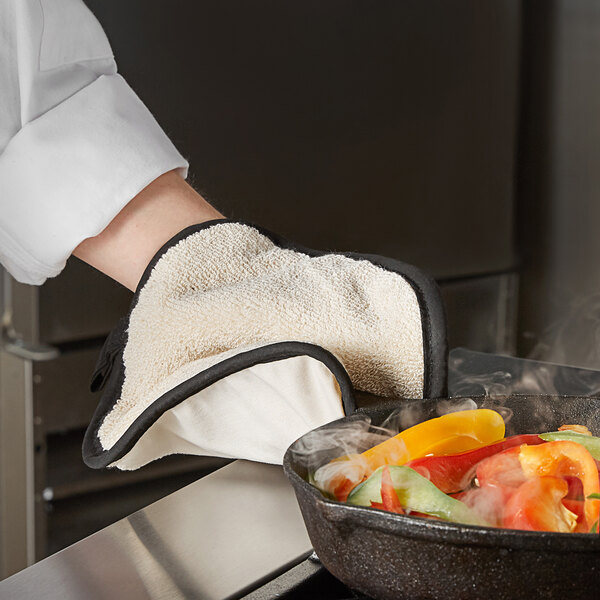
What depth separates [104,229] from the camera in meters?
0.60

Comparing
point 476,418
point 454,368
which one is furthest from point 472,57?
point 476,418

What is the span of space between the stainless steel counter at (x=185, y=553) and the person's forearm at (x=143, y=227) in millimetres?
203

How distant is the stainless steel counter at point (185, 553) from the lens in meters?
0.33

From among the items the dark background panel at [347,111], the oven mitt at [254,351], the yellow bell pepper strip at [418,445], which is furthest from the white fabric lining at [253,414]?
the dark background panel at [347,111]

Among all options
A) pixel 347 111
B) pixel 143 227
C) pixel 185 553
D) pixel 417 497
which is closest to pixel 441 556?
pixel 417 497

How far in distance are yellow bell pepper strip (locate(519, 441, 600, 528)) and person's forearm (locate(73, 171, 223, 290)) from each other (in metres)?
0.35

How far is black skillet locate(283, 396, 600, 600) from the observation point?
242 mm

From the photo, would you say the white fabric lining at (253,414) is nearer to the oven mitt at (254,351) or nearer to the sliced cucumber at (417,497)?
the oven mitt at (254,351)

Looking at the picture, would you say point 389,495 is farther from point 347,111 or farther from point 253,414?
point 347,111

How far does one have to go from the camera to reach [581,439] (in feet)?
1.10

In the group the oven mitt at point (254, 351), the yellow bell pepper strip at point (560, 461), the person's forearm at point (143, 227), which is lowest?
the oven mitt at point (254, 351)

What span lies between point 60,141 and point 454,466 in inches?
17.4

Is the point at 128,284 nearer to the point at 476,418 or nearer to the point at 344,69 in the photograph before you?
the point at 476,418

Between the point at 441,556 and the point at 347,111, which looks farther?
the point at 347,111
